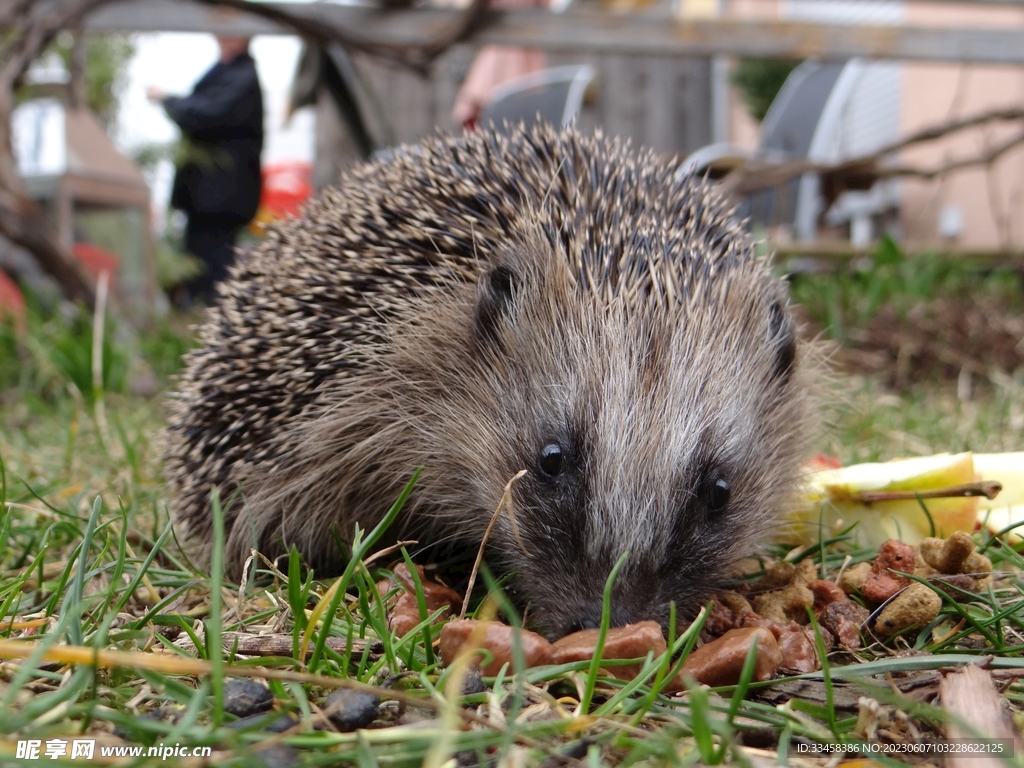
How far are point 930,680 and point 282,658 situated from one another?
1.32 meters

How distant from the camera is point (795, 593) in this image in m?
2.48

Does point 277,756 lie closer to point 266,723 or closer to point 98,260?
point 266,723

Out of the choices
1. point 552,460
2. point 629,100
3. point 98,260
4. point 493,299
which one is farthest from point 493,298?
point 629,100

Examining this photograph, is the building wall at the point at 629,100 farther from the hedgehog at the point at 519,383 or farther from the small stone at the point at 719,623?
the small stone at the point at 719,623

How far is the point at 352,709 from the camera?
166cm

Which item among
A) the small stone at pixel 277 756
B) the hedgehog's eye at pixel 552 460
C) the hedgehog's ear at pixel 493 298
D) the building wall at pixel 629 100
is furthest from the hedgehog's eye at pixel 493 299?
the building wall at pixel 629 100

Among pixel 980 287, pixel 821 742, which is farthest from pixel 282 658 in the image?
pixel 980 287

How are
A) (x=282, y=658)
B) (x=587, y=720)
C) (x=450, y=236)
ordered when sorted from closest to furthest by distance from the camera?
(x=587, y=720)
(x=282, y=658)
(x=450, y=236)

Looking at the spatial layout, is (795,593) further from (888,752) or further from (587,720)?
(587,720)

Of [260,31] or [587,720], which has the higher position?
[260,31]

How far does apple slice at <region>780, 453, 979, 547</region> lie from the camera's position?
2.88 meters

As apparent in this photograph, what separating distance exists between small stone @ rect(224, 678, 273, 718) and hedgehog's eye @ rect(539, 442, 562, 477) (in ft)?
3.46

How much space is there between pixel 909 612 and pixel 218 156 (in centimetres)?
1019

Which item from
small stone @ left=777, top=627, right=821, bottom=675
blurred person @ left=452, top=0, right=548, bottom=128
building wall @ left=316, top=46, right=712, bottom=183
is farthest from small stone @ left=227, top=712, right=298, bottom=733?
building wall @ left=316, top=46, right=712, bottom=183
